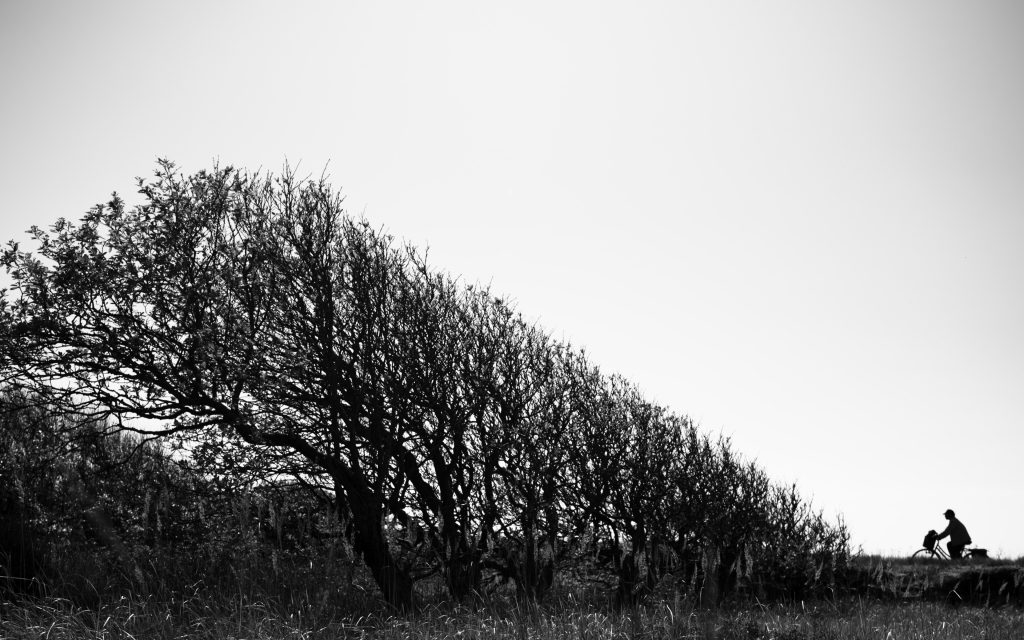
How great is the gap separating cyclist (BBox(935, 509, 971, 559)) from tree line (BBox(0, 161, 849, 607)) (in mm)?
11024


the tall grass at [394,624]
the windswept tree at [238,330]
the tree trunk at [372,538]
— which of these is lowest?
the tall grass at [394,624]

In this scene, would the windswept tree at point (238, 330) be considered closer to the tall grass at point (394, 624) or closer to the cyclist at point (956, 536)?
the tall grass at point (394, 624)

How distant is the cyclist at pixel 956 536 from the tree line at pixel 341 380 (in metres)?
11.0

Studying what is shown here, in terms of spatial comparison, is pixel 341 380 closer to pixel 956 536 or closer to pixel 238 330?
pixel 238 330

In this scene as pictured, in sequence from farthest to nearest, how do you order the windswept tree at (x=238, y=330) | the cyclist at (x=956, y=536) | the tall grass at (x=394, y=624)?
1. the cyclist at (x=956, y=536)
2. the windswept tree at (x=238, y=330)
3. the tall grass at (x=394, y=624)

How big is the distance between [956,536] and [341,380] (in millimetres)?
18860

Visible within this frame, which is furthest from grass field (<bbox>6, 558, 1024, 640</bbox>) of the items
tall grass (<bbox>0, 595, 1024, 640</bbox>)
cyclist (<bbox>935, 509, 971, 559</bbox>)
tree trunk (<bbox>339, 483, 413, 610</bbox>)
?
cyclist (<bbox>935, 509, 971, 559</bbox>)

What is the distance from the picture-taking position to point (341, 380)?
11.6 metres

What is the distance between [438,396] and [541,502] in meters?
2.60

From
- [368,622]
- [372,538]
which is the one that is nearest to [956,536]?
[372,538]

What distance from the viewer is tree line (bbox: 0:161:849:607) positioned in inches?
412

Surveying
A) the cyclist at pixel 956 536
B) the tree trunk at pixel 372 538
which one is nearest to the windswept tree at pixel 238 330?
the tree trunk at pixel 372 538

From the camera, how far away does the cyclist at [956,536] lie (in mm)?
21672

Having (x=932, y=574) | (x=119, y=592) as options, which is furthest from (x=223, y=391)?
(x=932, y=574)
